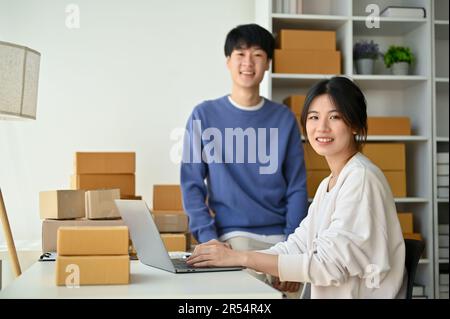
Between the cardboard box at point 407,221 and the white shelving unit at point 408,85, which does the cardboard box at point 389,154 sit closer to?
the white shelving unit at point 408,85

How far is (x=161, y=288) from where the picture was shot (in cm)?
102

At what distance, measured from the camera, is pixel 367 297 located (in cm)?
111

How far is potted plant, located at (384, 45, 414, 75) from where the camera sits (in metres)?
1.77

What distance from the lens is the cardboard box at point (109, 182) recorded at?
1.74m

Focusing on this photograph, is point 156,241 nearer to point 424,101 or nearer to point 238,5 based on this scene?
point 238,5

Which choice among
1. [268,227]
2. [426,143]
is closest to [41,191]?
[268,227]

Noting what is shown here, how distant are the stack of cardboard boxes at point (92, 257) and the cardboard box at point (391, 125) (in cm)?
122

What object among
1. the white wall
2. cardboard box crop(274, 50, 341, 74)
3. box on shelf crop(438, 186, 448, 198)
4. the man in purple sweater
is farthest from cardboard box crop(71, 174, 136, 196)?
box on shelf crop(438, 186, 448, 198)

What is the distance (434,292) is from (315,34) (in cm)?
91

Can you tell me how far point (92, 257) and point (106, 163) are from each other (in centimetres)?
75

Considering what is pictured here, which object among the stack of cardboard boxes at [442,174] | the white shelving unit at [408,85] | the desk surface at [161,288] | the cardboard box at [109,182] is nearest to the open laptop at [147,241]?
the desk surface at [161,288]

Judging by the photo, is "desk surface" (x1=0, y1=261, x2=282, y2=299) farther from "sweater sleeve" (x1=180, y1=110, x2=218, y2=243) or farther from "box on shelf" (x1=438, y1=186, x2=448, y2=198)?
"box on shelf" (x1=438, y1=186, x2=448, y2=198)

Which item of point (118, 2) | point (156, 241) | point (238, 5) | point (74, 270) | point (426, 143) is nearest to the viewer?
point (74, 270)

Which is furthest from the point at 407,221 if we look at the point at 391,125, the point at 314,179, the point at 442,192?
the point at 314,179
